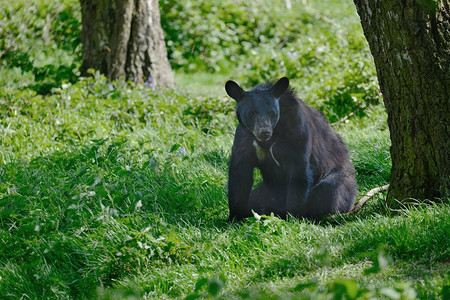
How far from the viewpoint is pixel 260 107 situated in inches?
202

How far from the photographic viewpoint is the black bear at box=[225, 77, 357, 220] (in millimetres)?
5203

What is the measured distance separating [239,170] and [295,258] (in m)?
1.31

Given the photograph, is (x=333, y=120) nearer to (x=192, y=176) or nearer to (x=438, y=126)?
(x=192, y=176)

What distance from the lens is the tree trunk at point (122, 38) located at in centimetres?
945

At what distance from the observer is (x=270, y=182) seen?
5.59 m

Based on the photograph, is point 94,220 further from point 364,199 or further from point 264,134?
point 364,199

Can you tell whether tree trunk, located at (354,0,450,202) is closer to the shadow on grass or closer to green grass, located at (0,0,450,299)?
green grass, located at (0,0,450,299)

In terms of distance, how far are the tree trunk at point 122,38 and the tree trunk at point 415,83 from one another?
17.9 feet

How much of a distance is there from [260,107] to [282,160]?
536 mm

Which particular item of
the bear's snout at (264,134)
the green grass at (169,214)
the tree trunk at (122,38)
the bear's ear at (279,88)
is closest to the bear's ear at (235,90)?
the bear's ear at (279,88)

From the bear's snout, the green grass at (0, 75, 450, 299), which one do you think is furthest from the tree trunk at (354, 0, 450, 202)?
the bear's snout

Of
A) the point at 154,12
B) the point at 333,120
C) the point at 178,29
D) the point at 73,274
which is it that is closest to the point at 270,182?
the point at 73,274

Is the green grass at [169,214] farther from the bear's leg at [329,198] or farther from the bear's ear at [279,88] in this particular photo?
the bear's ear at [279,88]

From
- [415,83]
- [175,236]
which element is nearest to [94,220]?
[175,236]
